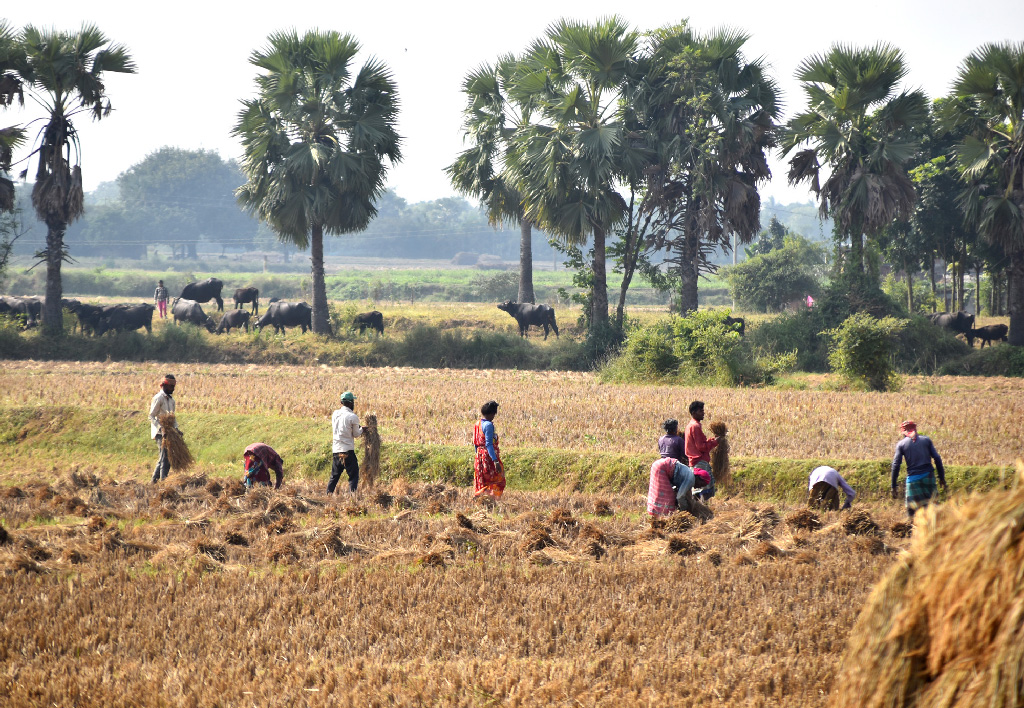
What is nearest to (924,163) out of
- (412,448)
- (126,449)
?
(412,448)

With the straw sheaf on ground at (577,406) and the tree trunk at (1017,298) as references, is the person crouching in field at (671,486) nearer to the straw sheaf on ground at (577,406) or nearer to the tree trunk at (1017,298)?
the straw sheaf on ground at (577,406)

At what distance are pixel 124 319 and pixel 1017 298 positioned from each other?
103 feet

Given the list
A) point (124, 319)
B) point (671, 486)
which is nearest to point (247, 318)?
point (124, 319)

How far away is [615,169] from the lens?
29203mm

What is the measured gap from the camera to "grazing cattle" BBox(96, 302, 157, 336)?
31294mm

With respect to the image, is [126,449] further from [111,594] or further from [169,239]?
[169,239]

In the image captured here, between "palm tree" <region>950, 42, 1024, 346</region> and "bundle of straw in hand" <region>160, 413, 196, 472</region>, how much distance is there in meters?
25.6

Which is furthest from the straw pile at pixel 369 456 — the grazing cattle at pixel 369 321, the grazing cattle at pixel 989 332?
the grazing cattle at pixel 989 332

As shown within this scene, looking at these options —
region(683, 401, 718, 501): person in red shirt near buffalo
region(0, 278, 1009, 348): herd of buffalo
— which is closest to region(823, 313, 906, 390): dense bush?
region(0, 278, 1009, 348): herd of buffalo

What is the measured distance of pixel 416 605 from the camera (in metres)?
6.90

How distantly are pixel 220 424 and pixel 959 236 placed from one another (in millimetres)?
28942

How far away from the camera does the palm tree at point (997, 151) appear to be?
26.5m

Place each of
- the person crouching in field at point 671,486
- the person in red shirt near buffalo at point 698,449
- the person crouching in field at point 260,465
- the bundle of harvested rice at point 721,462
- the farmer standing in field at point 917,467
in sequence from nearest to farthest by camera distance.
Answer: the person crouching in field at point 671,486 → the farmer standing in field at point 917,467 → the person in red shirt near buffalo at point 698,449 → the bundle of harvested rice at point 721,462 → the person crouching in field at point 260,465

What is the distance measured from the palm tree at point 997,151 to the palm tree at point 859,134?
154cm
